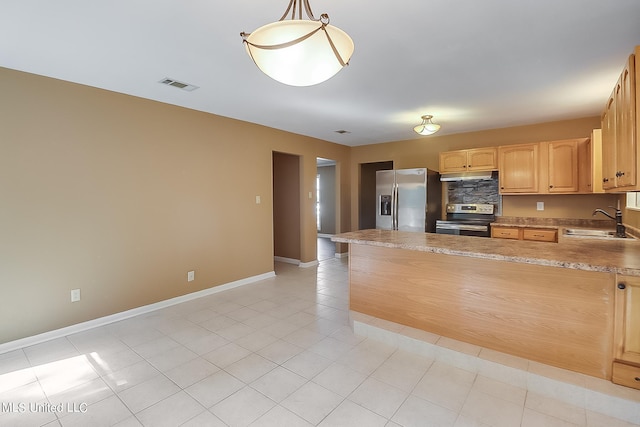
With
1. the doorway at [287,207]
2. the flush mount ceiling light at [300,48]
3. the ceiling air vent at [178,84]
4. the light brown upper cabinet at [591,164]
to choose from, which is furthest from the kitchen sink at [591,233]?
the ceiling air vent at [178,84]

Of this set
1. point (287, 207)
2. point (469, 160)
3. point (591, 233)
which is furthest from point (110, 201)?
point (591, 233)

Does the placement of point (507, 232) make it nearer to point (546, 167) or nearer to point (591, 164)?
point (546, 167)

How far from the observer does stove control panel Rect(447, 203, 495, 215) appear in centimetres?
498

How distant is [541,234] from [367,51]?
3.55 m

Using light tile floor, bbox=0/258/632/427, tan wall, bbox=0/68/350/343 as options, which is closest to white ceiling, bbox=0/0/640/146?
tan wall, bbox=0/68/350/343

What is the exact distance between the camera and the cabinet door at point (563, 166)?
4.04 metres

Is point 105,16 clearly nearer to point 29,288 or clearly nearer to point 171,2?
point 171,2

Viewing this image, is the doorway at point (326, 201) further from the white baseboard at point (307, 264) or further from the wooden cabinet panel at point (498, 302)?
the wooden cabinet panel at point (498, 302)

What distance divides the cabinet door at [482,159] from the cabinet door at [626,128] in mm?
2369

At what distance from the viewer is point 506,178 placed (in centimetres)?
452

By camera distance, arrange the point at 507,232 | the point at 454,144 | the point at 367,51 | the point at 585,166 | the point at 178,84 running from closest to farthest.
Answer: the point at 367,51 → the point at 178,84 → the point at 585,166 → the point at 507,232 → the point at 454,144

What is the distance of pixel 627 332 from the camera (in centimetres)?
178

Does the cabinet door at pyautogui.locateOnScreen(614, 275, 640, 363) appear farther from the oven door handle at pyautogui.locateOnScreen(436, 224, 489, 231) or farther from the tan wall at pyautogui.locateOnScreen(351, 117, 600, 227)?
the tan wall at pyautogui.locateOnScreen(351, 117, 600, 227)

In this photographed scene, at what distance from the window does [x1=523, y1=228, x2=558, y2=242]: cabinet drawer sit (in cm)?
78
